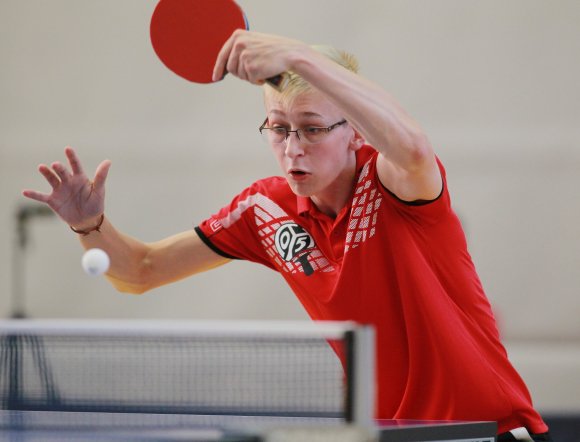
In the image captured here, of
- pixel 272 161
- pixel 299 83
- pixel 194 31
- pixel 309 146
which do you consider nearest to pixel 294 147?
pixel 309 146

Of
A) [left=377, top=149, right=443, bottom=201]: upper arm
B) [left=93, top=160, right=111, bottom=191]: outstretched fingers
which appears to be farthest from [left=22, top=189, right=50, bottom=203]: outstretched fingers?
[left=377, top=149, right=443, bottom=201]: upper arm

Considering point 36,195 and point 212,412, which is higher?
point 36,195

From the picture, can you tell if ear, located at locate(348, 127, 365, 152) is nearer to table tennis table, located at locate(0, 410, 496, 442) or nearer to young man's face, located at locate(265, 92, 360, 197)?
young man's face, located at locate(265, 92, 360, 197)

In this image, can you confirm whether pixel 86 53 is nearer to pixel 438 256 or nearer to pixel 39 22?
pixel 39 22

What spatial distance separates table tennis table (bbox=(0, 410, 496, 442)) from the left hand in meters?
0.74

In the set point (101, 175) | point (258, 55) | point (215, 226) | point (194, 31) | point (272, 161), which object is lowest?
point (215, 226)

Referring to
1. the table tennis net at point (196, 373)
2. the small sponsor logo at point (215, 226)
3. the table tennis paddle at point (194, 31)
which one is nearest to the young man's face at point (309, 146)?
the table tennis paddle at point (194, 31)

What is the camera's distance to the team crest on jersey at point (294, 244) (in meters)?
2.58

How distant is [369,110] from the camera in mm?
2152

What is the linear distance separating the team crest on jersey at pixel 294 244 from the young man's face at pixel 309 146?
0.54 feet

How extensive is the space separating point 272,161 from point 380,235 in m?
3.48

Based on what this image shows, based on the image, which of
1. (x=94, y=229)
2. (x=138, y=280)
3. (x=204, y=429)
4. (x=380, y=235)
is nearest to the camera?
(x=204, y=429)

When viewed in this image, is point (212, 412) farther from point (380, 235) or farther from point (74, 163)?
point (74, 163)

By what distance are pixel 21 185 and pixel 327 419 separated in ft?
13.7
